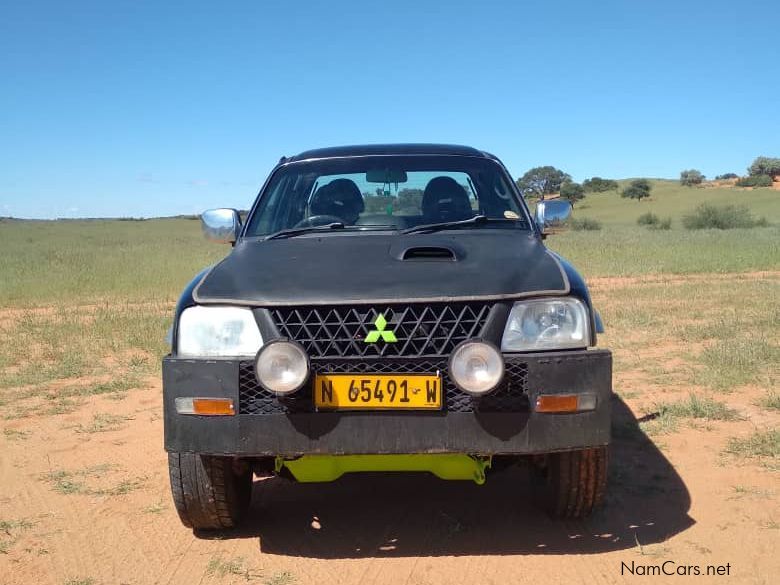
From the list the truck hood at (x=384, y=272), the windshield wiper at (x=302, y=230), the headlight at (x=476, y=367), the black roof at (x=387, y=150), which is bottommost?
the headlight at (x=476, y=367)

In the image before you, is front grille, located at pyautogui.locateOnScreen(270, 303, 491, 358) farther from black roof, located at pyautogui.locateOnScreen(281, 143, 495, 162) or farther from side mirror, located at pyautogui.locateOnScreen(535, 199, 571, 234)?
black roof, located at pyautogui.locateOnScreen(281, 143, 495, 162)

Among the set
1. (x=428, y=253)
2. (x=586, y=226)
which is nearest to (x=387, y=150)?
(x=428, y=253)

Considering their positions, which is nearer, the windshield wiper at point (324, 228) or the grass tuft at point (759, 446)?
the windshield wiper at point (324, 228)

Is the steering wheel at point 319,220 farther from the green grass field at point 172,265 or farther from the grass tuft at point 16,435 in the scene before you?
the green grass field at point 172,265

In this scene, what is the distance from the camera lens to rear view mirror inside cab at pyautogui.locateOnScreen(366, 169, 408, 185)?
4473 mm

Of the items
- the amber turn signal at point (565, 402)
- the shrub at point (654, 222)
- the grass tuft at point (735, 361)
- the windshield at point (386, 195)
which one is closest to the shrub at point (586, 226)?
the shrub at point (654, 222)

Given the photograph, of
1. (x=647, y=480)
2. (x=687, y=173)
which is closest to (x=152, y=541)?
(x=647, y=480)

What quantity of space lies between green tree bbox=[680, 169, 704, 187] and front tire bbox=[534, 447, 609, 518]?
8914 cm

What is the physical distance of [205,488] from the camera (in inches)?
129

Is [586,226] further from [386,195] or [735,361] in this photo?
[386,195]

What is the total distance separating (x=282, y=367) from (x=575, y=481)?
1414mm

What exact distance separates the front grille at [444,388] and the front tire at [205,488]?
540 millimetres

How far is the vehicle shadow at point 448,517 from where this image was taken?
3393mm

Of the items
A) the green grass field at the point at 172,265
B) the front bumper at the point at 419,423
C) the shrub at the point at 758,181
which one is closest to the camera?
the front bumper at the point at 419,423
